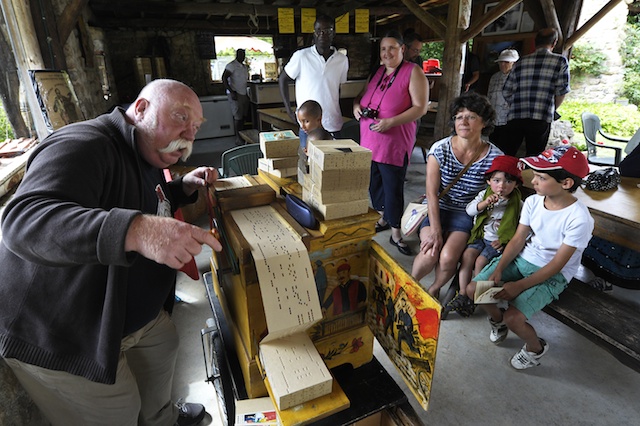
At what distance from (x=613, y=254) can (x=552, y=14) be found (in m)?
4.57

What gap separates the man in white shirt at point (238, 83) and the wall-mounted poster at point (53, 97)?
15.0ft

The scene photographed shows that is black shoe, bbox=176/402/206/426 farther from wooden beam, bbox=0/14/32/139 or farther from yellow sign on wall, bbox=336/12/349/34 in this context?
yellow sign on wall, bbox=336/12/349/34

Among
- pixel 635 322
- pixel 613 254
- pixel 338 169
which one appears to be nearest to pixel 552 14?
pixel 613 254

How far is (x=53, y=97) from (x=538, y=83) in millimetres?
4458

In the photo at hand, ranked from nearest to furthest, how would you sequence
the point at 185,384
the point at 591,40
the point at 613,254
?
1. the point at 185,384
2. the point at 613,254
3. the point at 591,40

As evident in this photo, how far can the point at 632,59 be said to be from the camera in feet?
29.6

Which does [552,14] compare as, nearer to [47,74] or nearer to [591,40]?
[591,40]

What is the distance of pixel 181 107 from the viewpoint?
1.17 m

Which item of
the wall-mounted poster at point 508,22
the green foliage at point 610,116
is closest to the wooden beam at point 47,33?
the wall-mounted poster at point 508,22

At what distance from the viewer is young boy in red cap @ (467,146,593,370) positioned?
6.07 ft

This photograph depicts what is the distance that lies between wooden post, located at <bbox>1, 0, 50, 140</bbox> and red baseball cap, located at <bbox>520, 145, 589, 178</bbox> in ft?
11.6

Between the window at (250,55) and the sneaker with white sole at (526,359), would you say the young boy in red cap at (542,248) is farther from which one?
the window at (250,55)

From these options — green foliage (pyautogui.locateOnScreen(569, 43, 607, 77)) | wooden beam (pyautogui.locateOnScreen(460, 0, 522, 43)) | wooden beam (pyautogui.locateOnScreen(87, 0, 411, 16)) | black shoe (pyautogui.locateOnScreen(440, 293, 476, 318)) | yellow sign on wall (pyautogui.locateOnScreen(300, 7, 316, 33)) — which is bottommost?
black shoe (pyautogui.locateOnScreen(440, 293, 476, 318))

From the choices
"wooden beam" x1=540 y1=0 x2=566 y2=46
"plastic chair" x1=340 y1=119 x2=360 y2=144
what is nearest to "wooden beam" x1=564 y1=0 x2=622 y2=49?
"wooden beam" x1=540 y1=0 x2=566 y2=46
